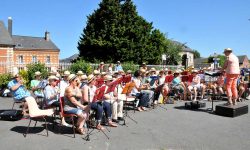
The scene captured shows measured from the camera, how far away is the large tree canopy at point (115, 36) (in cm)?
3675

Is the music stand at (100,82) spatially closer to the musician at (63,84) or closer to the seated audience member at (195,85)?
the musician at (63,84)

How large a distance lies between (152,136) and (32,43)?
65.3m

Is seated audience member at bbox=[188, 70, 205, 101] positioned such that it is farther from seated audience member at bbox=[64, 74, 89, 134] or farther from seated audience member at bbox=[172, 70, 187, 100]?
seated audience member at bbox=[64, 74, 89, 134]

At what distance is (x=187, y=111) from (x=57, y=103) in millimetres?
5200

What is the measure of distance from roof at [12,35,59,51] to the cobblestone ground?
59.8 meters

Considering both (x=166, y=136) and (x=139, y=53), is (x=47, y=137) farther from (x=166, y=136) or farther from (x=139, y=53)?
(x=139, y=53)

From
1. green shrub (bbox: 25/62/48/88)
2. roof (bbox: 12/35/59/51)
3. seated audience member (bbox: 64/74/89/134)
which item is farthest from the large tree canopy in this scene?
roof (bbox: 12/35/59/51)

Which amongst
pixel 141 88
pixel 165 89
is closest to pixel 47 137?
pixel 141 88

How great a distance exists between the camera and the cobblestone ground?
620 centimetres

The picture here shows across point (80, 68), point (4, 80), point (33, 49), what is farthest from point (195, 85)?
A: point (33, 49)

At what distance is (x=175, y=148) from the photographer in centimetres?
607

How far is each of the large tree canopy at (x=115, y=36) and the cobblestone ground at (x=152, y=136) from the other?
27.8m

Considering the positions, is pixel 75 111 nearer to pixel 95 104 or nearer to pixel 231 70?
pixel 95 104

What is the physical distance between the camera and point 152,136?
703 cm
